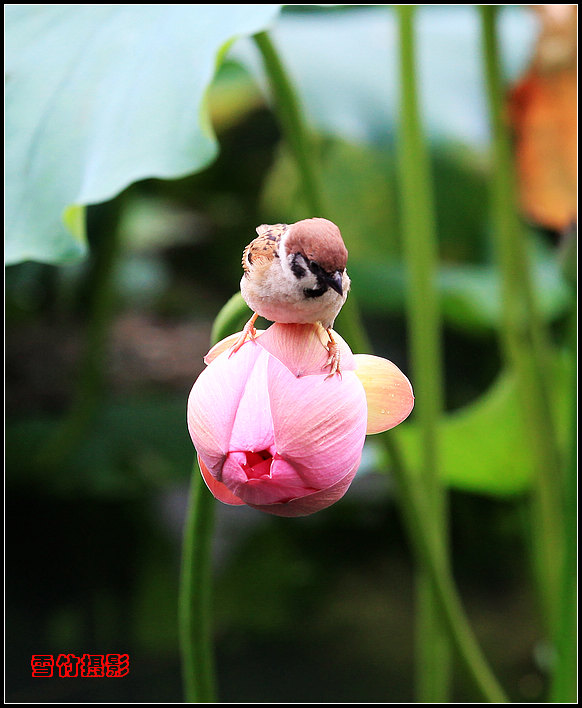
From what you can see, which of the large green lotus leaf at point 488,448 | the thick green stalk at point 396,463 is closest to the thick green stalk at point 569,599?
the thick green stalk at point 396,463

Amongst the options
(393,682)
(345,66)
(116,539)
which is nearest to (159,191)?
(345,66)

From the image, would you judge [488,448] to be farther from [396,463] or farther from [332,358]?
[332,358]

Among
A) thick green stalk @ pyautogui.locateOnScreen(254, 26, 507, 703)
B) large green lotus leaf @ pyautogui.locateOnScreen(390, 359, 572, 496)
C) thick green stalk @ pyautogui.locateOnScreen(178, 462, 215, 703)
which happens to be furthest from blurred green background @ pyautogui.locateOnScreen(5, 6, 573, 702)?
thick green stalk @ pyautogui.locateOnScreen(178, 462, 215, 703)

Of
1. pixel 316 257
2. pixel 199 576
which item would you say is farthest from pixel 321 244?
pixel 199 576

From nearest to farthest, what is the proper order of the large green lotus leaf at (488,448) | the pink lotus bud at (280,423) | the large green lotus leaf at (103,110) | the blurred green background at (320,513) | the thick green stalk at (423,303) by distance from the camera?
1. the pink lotus bud at (280,423)
2. the large green lotus leaf at (103,110)
3. the thick green stalk at (423,303)
4. the large green lotus leaf at (488,448)
5. the blurred green background at (320,513)

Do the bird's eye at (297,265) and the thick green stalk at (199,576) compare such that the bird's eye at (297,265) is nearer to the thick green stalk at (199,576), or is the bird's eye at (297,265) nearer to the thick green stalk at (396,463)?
the thick green stalk at (199,576)

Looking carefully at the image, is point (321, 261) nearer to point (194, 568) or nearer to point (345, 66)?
point (194, 568)
